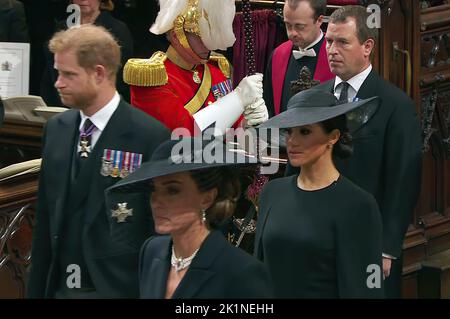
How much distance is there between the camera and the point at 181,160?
15.6 feet

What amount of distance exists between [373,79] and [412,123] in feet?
1.03

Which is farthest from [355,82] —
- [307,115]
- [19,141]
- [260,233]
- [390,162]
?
[19,141]

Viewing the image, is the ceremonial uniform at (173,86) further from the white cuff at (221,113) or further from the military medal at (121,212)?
the military medal at (121,212)

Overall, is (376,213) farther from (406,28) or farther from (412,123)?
(406,28)

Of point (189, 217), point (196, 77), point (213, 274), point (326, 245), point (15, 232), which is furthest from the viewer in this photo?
point (15, 232)

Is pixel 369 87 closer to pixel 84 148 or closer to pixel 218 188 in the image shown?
pixel 84 148

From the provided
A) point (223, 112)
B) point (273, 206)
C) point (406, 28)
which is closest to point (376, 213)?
point (273, 206)

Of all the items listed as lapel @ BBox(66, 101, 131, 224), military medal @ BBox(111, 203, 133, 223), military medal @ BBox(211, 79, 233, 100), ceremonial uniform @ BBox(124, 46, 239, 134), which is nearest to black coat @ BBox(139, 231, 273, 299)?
military medal @ BBox(111, 203, 133, 223)

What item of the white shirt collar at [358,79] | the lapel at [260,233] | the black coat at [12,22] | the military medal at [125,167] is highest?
the black coat at [12,22]

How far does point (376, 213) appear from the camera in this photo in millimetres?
5258

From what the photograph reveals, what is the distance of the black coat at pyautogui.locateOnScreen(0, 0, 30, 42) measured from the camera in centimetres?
943

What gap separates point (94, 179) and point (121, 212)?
21cm

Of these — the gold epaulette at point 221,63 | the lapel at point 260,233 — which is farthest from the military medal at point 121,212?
the gold epaulette at point 221,63

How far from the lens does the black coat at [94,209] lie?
5.46 m
